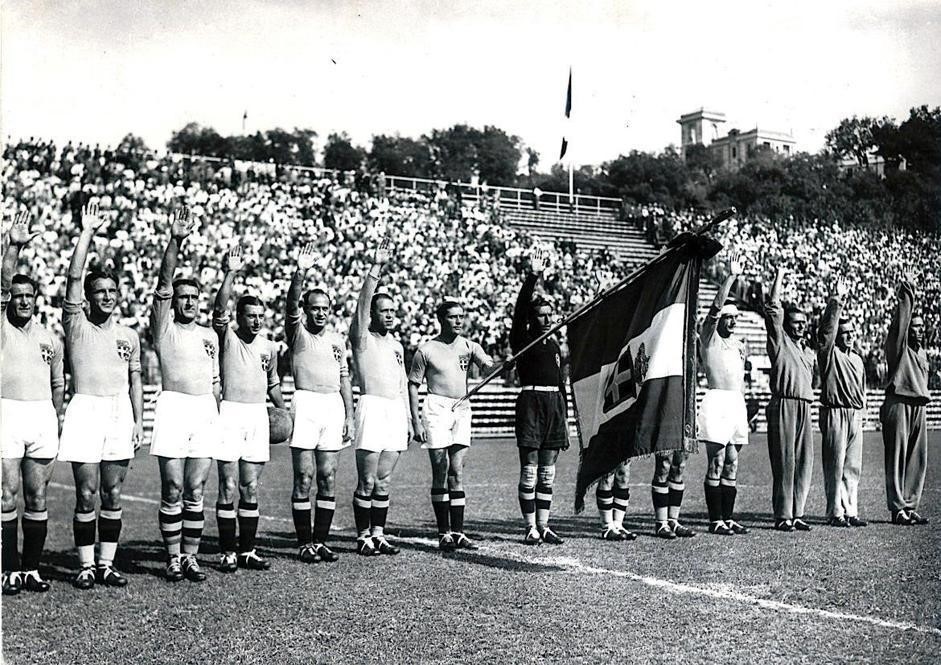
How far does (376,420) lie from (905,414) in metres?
5.05

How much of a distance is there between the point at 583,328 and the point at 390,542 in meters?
2.58

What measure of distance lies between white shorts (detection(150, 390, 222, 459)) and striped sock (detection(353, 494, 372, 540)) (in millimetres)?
1318

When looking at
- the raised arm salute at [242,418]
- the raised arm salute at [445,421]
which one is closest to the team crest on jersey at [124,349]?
the raised arm salute at [242,418]

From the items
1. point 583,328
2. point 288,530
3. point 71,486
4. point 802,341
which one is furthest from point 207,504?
point 802,341

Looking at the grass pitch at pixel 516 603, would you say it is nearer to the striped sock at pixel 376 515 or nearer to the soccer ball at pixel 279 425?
the striped sock at pixel 376 515

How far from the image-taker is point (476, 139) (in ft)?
98.3

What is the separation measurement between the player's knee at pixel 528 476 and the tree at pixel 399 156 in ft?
71.4

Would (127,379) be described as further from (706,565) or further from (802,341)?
(802,341)

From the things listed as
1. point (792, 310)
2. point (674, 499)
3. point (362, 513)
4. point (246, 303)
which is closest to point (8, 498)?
point (246, 303)

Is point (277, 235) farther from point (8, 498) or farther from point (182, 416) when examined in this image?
point (8, 498)

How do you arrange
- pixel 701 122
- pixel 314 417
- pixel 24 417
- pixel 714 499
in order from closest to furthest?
pixel 24 417 < pixel 314 417 < pixel 714 499 < pixel 701 122

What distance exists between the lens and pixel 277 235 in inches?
813

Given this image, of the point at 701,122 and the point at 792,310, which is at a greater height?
the point at 701,122

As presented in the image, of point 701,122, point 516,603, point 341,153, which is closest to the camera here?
point 516,603
